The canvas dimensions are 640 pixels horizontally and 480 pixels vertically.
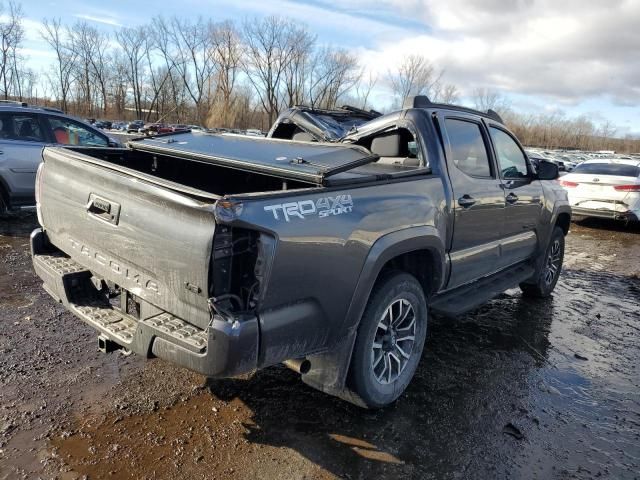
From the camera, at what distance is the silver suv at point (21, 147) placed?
788 cm

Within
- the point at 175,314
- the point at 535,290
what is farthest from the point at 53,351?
the point at 535,290

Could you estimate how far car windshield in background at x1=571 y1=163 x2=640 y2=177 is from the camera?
38.5 feet

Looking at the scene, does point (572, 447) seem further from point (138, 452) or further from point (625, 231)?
point (625, 231)

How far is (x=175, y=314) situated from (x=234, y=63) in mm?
64162

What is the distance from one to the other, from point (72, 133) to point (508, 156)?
7293 millimetres

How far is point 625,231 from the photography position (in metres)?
12.0

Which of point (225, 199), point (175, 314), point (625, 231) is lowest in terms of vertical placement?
point (625, 231)

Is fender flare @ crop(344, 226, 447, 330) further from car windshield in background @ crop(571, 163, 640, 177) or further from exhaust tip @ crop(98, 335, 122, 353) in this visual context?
car windshield in background @ crop(571, 163, 640, 177)

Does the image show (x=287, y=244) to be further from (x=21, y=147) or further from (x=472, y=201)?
(x=21, y=147)

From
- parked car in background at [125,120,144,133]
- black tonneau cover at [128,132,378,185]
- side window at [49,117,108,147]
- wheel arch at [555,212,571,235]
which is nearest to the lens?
black tonneau cover at [128,132,378,185]

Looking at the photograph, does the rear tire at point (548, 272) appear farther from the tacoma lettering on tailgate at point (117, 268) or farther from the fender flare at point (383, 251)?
the tacoma lettering on tailgate at point (117, 268)

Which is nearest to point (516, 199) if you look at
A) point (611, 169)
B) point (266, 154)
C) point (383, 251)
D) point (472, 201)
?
point (472, 201)

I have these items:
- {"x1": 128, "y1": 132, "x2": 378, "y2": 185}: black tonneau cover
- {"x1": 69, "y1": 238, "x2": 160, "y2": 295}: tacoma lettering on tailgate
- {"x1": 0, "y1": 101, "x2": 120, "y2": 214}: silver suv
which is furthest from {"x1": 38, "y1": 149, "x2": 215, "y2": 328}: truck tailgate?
{"x1": 0, "y1": 101, "x2": 120, "y2": 214}: silver suv

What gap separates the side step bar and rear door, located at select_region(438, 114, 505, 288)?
0.38ft
